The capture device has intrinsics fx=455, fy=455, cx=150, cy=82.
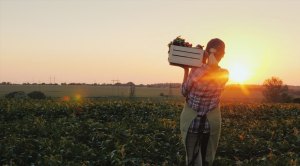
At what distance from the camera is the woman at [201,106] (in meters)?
5.73

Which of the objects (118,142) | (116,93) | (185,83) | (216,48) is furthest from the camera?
(116,93)

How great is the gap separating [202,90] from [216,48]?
57cm

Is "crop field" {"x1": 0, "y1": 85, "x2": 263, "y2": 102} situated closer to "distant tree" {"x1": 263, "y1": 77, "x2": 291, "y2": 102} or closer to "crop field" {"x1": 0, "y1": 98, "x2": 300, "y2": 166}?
"distant tree" {"x1": 263, "y1": 77, "x2": 291, "y2": 102}

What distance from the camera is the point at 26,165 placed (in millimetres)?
10312

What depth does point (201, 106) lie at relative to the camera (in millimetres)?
5777

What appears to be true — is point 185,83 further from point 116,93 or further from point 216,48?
point 116,93

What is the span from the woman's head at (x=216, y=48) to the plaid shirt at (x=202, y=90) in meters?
0.17

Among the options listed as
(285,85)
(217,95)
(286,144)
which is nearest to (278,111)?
(286,144)

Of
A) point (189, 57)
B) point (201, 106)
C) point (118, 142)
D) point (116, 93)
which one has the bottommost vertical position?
point (118, 142)

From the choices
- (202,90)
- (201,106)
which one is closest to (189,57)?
(202,90)

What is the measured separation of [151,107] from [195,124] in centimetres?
1697

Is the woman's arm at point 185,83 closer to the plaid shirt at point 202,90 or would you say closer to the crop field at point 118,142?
the plaid shirt at point 202,90

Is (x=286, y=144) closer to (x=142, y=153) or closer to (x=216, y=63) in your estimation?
(x=142, y=153)

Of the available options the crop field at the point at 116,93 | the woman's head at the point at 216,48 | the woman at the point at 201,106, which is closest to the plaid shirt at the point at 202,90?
the woman at the point at 201,106
